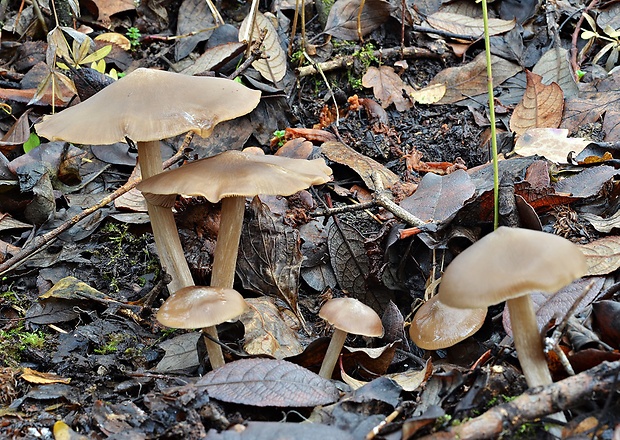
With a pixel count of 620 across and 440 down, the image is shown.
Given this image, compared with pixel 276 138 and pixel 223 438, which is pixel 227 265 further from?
pixel 276 138

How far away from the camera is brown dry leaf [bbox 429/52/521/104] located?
180 inches

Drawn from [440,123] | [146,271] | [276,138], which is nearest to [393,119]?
[440,123]

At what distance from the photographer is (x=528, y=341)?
190 centimetres

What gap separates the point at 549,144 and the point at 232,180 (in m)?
2.25

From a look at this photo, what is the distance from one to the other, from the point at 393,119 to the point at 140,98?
2427mm

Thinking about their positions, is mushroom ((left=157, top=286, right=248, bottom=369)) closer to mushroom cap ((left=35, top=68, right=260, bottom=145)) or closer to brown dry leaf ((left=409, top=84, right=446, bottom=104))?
mushroom cap ((left=35, top=68, right=260, bottom=145))

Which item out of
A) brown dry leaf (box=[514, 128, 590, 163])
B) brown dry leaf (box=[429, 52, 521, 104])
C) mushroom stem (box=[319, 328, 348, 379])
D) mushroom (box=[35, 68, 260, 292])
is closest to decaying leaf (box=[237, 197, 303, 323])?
mushroom stem (box=[319, 328, 348, 379])

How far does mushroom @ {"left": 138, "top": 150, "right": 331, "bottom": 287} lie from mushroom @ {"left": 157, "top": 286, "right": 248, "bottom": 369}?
1.23ft

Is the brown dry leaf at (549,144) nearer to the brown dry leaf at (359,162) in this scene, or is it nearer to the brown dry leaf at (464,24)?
the brown dry leaf at (359,162)

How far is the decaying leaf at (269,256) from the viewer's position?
3074mm

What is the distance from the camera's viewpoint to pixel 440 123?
4.36 meters

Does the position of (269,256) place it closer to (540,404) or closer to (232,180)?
(232,180)

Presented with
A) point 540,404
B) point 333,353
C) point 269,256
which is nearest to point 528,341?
point 540,404

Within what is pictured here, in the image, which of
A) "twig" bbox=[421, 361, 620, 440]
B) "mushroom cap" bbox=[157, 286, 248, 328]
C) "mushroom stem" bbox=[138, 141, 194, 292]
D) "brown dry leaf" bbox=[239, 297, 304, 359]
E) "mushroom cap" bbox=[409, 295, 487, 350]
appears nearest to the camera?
"twig" bbox=[421, 361, 620, 440]
